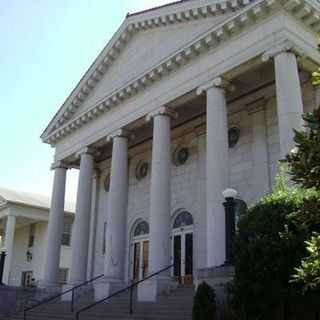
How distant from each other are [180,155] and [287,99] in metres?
9.76

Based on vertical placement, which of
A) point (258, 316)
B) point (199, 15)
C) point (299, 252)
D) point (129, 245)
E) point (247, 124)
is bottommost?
point (258, 316)

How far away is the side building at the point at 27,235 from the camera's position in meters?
36.0

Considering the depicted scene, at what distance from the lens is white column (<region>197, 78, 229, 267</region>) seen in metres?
15.5

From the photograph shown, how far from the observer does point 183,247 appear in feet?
72.7

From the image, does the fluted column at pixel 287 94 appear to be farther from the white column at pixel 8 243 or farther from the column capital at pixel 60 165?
the white column at pixel 8 243

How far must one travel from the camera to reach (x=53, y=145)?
2845 cm

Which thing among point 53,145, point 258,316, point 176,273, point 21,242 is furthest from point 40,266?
point 258,316

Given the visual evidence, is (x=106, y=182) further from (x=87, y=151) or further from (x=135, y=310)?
(x=135, y=310)

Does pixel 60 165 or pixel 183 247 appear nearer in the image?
pixel 183 247

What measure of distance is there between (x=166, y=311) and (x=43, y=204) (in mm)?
25650

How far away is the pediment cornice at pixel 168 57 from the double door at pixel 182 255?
7165 mm

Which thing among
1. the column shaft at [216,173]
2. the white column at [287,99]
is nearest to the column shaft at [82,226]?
the column shaft at [216,173]

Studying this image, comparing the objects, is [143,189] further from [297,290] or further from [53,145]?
[297,290]

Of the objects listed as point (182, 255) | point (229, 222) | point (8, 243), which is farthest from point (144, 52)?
point (8, 243)
